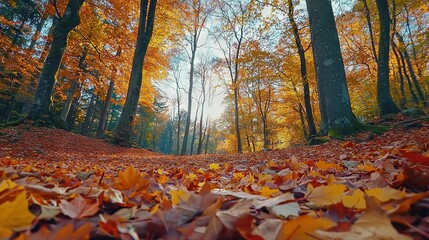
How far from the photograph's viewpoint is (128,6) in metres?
12.7

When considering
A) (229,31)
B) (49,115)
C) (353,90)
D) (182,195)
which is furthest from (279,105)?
(182,195)

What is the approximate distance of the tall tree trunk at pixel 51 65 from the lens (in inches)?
280

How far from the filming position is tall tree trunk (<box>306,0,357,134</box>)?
187 inches

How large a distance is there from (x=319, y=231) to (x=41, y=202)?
0.69m

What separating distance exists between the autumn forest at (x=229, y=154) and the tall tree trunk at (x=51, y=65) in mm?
29

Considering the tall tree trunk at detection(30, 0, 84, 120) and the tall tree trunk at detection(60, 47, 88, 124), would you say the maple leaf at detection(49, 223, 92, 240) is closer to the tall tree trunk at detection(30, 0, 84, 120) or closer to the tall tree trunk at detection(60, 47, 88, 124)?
the tall tree trunk at detection(30, 0, 84, 120)

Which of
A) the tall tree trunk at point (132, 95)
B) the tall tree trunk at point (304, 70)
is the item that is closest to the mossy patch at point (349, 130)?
the tall tree trunk at point (304, 70)

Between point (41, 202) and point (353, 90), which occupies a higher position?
point (353, 90)

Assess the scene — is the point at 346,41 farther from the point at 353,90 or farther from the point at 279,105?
the point at 279,105

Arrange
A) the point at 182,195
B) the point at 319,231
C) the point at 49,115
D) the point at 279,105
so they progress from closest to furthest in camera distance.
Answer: the point at 319,231 → the point at 182,195 → the point at 49,115 → the point at 279,105

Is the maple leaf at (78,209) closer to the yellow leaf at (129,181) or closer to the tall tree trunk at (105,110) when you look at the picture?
the yellow leaf at (129,181)

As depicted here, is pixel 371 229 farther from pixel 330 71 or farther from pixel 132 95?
pixel 132 95

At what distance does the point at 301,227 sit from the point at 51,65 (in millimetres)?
8366

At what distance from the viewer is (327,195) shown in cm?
77
